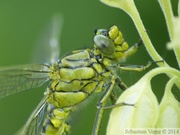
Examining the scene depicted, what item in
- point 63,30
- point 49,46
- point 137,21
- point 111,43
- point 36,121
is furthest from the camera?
point 63,30

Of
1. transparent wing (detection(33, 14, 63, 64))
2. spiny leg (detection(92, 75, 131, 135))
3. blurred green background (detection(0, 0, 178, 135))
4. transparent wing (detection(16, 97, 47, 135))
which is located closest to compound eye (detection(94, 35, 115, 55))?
spiny leg (detection(92, 75, 131, 135))

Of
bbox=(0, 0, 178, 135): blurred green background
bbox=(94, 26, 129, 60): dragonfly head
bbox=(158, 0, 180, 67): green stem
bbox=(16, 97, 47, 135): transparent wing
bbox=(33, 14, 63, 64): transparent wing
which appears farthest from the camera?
bbox=(0, 0, 178, 135): blurred green background

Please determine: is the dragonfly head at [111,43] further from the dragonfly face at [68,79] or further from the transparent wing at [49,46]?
the transparent wing at [49,46]

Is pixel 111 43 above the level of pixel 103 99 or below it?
above

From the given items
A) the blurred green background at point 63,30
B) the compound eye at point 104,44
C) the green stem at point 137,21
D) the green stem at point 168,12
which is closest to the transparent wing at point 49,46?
the blurred green background at point 63,30

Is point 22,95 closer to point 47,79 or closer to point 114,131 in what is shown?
point 47,79

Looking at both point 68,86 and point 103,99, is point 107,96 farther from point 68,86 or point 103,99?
point 68,86

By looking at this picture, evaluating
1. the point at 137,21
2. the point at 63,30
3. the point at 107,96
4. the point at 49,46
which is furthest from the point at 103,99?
the point at 63,30

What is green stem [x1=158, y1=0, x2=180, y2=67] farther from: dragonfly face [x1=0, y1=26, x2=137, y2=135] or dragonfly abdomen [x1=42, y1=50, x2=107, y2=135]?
dragonfly abdomen [x1=42, y1=50, x2=107, y2=135]
